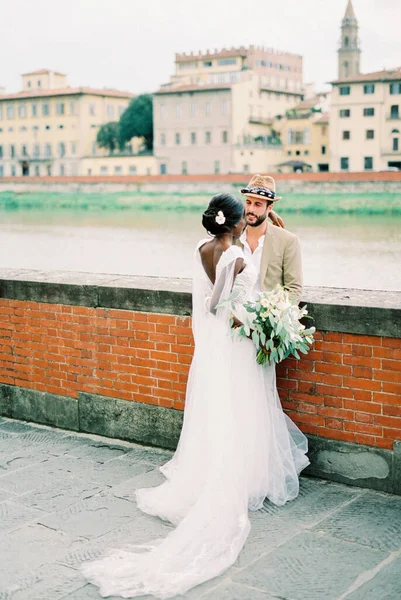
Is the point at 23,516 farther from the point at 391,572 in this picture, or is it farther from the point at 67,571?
the point at 391,572

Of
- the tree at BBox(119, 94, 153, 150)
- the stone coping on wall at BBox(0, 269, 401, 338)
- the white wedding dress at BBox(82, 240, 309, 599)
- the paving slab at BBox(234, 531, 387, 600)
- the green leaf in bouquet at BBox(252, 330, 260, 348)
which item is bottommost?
the paving slab at BBox(234, 531, 387, 600)

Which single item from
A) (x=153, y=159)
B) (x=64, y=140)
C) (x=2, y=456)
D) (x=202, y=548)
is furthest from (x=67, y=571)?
(x=64, y=140)

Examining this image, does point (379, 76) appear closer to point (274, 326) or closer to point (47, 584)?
point (274, 326)

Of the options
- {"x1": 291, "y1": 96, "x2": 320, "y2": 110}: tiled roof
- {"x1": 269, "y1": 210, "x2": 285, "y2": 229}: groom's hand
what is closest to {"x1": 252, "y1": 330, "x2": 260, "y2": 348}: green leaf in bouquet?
{"x1": 269, "y1": 210, "x2": 285, "y2": 229}: groom's hand

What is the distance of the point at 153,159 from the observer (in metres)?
72.3

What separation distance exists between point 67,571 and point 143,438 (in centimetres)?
148

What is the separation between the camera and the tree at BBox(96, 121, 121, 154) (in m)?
74.9

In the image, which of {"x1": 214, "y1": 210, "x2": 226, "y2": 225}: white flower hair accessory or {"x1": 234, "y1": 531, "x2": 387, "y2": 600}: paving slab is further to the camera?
Answer: {"x1": 214, "y1": 210, "x2": 226, "y2": 225}: white flower hair accessory

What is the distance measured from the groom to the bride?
0.19 m

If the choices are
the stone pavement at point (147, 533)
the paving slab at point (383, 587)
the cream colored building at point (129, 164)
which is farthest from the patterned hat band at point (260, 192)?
the cream colored building at point (129, 164)

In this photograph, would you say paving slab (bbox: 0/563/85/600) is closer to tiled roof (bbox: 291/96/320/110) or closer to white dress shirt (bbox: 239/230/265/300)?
white dress shirt (bbox: 239/230/265/300)

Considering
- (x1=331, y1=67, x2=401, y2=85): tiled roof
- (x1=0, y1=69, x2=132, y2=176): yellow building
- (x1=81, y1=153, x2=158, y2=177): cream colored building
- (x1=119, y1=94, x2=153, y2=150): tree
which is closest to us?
(x1=331, y1=67, x2=401, y2=85): tiled roof

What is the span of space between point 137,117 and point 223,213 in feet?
241

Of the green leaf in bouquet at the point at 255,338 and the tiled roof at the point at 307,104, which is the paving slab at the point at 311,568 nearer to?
the green leaf in bouquet at the point at 255,338
